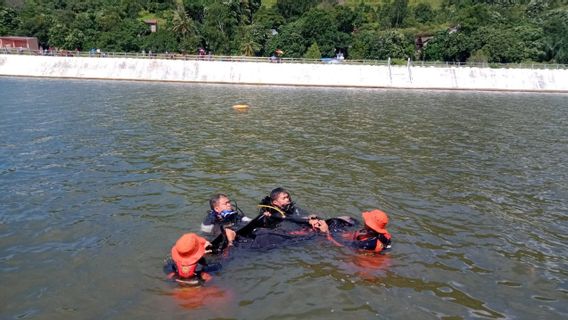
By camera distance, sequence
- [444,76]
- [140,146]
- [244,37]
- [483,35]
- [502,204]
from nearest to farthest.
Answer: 1. [502,204]
2. [140,146]
3. [444,76]
4. [483,35]
5. [244,37]

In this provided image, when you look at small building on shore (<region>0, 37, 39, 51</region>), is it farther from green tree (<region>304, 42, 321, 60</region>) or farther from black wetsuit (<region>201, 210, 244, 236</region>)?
black wetsuit (<region>201, 210, 244, 236</region>)

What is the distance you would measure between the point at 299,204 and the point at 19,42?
88507 mm

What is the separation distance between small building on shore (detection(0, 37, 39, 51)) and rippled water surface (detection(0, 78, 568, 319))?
64344 millimetres

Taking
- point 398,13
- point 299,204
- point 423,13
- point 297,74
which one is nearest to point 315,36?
point 297,74

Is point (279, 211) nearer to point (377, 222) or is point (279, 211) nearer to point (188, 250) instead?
point (377, 222)

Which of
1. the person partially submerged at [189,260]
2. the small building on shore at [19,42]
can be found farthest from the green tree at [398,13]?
the person partially submerged at [189,260]

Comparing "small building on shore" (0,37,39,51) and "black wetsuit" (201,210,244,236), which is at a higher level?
"small building on shore" (0,37,39,51)

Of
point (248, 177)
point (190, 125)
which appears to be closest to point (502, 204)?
point (248, 177)

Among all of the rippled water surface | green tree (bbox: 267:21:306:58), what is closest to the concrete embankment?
green tree (bbox: 267:21:306:58)

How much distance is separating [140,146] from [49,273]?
11237mm

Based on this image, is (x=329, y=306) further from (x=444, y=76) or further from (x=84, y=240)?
(x=444, y=76)

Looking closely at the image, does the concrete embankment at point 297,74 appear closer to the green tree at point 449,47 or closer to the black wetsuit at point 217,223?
the green tree at point 449,47

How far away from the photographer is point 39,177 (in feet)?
46.6

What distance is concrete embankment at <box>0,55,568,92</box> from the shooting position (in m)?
58.5
